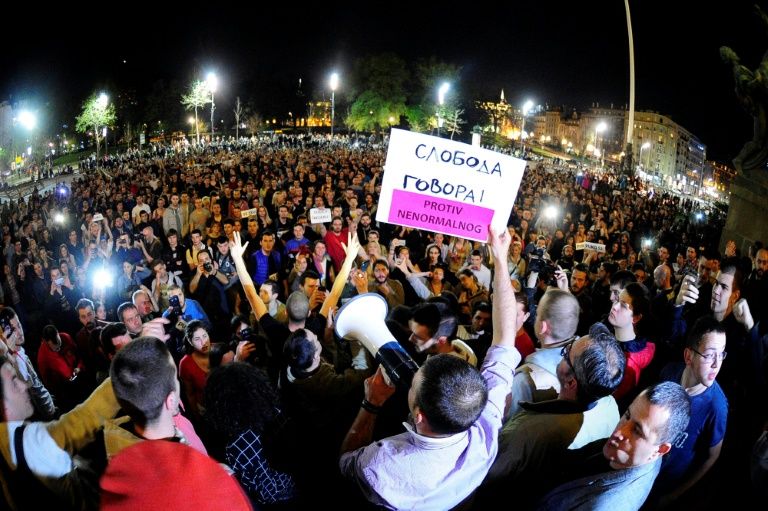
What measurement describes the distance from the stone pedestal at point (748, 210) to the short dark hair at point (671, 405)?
32.7 feet

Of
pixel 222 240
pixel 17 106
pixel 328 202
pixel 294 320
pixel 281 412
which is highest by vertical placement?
pixel 17 106

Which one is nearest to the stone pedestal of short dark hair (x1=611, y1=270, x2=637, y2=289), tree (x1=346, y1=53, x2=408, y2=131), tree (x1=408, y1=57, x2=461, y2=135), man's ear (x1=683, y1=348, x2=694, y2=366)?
short dark hair (x1=611, y1=270, x2=637, y2=289)

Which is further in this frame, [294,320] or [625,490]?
[294,320]

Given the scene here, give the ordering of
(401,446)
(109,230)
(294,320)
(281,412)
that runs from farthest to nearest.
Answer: (109,230)
(294,320)
(281,412)
(401,446)

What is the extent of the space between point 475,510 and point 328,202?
10999 mm

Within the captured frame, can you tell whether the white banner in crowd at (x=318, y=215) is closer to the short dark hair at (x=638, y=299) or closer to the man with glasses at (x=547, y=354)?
the short dark hair at (x=638, y=299)

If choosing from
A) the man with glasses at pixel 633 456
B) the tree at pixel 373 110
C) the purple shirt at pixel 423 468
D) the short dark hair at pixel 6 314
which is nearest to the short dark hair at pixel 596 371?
the man with glasses at pixel 633 456

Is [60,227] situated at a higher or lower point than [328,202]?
lower

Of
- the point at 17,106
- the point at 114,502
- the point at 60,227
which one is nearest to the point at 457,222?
the point at 114,502

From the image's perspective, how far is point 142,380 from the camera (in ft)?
7.97

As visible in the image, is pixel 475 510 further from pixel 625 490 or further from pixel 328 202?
pixel 328 202

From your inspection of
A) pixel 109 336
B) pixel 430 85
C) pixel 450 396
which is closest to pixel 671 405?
pixel 450 396

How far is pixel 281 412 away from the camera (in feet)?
Result: 8.75

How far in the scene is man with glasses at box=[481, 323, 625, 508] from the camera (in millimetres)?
2557
